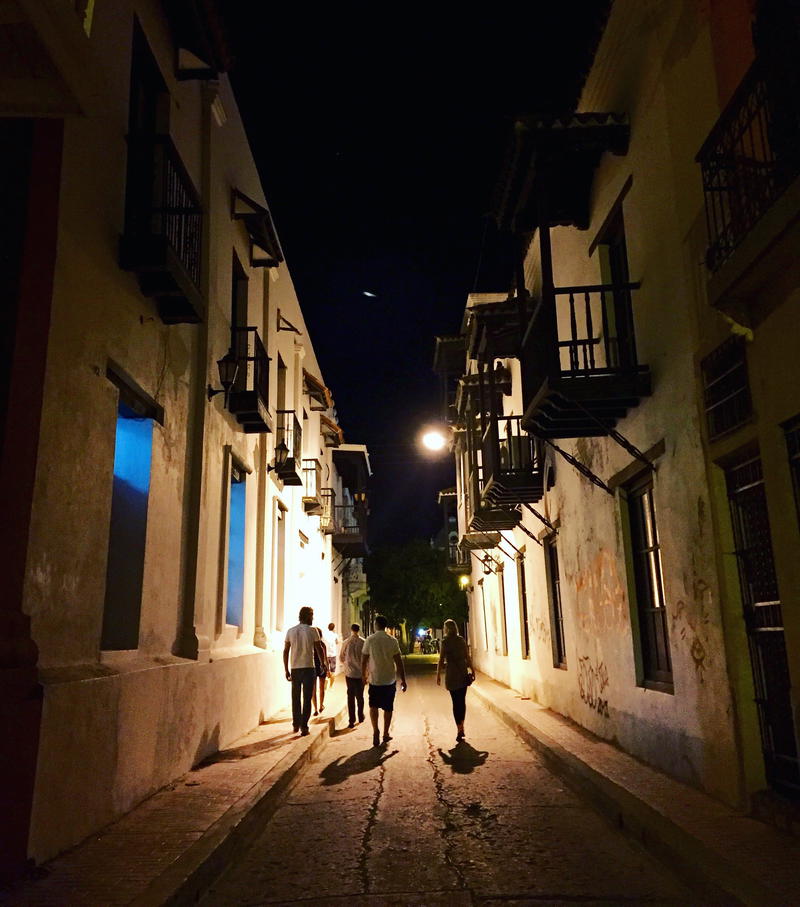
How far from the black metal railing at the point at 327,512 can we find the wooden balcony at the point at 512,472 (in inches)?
368

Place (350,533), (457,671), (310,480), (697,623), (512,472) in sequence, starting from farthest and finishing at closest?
(350,533), (310,480), (512,472), (457,671), (697,623)

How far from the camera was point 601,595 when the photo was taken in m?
9.84

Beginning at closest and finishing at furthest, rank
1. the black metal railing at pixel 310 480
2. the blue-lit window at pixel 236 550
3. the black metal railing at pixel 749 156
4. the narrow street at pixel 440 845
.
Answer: the narrow street at pixel 440 845 < the black metal railing at pixel 749 156 < the blue-lit window at pixel 236 550 < the black metal railing at pixel 310 480

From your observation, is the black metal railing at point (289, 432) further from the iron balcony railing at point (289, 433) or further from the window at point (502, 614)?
the window at point (502, 614)

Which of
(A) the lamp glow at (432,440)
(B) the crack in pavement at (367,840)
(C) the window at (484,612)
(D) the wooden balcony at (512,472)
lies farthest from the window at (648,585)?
(C) the window at (484,612)

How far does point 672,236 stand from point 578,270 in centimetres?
364

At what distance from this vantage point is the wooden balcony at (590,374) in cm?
789

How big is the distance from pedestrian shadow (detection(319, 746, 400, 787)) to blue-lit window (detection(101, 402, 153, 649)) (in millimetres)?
2712

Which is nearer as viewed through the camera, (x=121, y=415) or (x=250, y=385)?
(x=121, y=415)

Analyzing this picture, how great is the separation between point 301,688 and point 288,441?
6402mm

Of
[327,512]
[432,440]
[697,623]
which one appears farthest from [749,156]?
[327,512]

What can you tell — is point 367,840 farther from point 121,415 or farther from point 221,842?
point 121,415

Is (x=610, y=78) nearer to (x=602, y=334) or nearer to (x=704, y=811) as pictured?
(x=602, y=334)

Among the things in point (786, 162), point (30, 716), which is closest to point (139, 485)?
point (30, 716)
